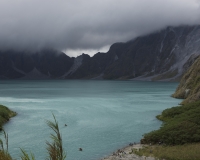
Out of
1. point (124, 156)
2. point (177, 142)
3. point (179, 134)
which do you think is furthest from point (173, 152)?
point (179, 134)

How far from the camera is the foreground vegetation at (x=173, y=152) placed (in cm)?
3343

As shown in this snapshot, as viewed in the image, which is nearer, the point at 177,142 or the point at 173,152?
the point at 173,152

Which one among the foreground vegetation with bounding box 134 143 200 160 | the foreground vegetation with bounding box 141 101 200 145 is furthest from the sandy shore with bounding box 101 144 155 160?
the foreground vegetation with bounding box 141 101 200 145

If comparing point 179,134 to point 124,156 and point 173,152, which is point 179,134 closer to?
point 173,152

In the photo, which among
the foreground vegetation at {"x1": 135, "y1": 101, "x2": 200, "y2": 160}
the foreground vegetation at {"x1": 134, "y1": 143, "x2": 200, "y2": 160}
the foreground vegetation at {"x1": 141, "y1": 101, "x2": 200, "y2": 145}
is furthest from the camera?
the foreground vegetation at {"x1": 141, "y1": 101, "x2": 200, "y2": 145}

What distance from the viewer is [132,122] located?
6456cm

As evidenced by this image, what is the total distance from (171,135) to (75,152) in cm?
1657

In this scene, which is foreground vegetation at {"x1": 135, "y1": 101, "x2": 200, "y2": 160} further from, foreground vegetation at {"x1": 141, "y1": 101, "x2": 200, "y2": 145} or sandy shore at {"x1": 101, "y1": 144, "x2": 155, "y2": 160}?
sandy shore at {"x1": 101, "y1": 144, "x2": 155, "y2": 160}

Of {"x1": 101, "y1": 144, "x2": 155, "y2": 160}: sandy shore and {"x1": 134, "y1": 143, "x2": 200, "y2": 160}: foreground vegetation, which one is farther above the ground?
{"x1": 134, "y1": 143, "x2": 200, "y2": 160}: foreground vegetation

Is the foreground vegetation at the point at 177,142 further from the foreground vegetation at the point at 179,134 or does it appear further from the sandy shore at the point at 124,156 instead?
the sandy shore at the point at 124,156

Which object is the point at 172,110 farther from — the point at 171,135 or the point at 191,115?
the point at 171,135

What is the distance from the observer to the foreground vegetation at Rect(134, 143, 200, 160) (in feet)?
110

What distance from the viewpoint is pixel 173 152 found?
35594 mm

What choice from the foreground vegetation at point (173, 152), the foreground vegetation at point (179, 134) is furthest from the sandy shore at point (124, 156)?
the foreground vegetation at point (179, 134)
